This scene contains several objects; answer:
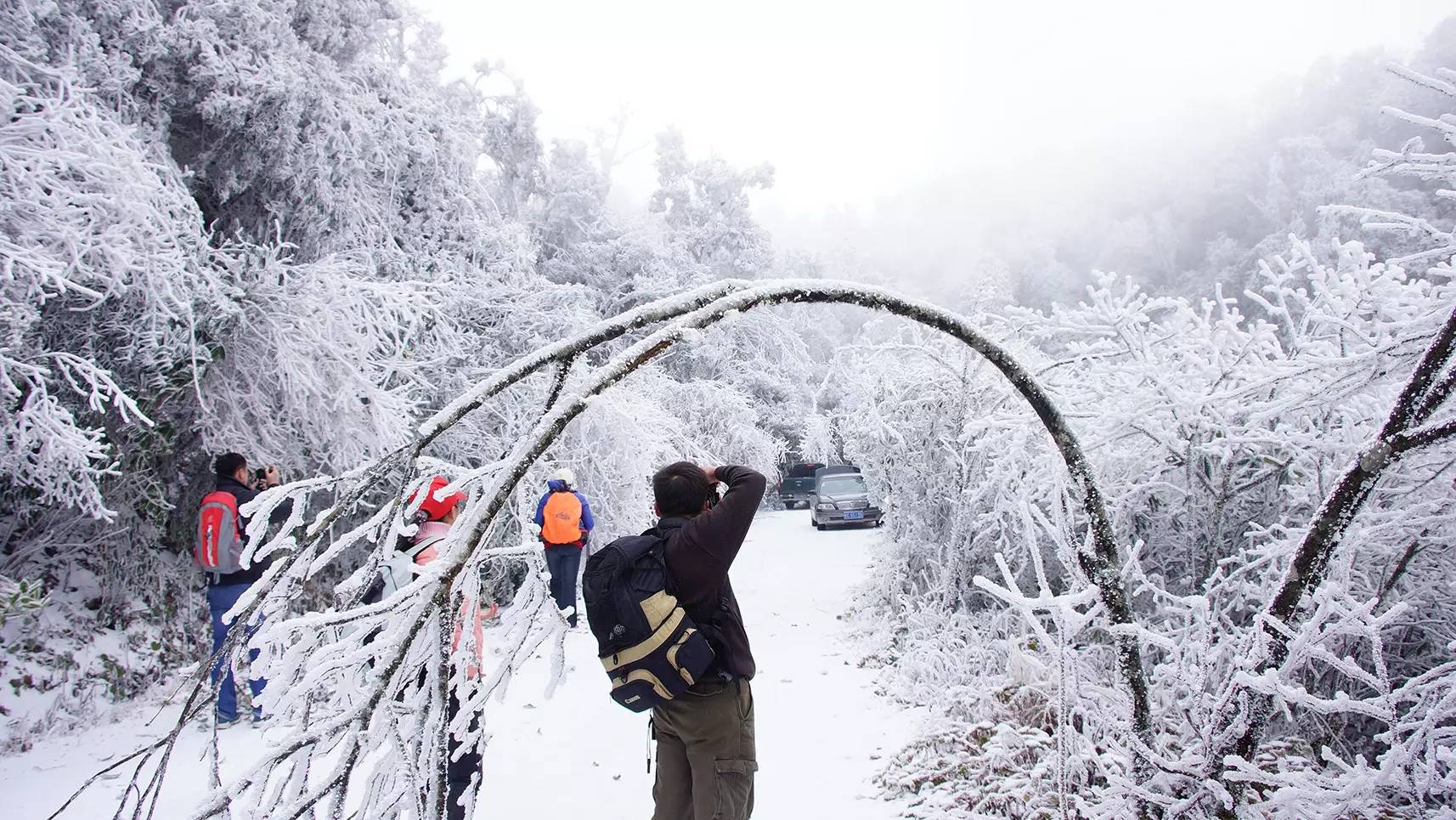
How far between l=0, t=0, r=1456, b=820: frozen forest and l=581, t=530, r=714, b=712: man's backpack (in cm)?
45

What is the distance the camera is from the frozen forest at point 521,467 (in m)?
1.33

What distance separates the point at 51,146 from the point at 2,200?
2.27ft

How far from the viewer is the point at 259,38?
6270 mm

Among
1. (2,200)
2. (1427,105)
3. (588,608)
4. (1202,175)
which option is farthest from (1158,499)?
(1202,175)

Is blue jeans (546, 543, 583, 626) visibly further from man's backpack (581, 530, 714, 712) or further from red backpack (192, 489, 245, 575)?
man's backpack (581, 530, 714, 712)

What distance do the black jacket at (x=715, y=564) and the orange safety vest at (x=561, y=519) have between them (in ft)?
13.2

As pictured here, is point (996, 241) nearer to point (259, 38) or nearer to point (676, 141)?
point (676, 141)

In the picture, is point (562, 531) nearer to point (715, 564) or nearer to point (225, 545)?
point (225, 545)

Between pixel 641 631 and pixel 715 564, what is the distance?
334 mm

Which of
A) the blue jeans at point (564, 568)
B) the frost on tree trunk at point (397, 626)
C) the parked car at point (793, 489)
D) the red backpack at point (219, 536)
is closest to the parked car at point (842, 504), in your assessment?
the parked car at point (793, 489)

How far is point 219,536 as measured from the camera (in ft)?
14.5

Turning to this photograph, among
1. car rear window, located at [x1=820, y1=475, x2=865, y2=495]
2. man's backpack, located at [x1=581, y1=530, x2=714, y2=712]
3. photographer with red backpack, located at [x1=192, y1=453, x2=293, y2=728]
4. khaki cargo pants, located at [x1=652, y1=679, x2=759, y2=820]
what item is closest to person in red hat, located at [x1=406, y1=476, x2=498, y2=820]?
man's backpack, located at [x1=581, y1=530, x2=714, y2=712]

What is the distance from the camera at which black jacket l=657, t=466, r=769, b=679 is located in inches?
93.3

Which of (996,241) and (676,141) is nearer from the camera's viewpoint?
(676,141)
